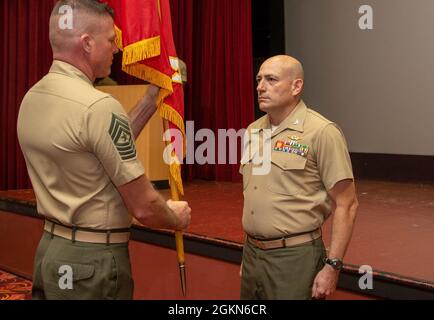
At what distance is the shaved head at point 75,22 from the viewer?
6.06ft

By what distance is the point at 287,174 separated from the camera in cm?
229

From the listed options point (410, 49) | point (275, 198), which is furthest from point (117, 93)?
point (275, 198)

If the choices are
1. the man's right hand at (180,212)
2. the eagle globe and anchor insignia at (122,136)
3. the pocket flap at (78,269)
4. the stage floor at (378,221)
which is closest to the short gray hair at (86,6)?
the eagle globe and anchor insignia at (122,136)

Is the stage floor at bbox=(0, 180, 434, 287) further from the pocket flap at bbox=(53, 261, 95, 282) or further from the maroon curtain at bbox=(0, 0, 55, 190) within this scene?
the pocket flap at bbox=(53, 261, 95, 282)

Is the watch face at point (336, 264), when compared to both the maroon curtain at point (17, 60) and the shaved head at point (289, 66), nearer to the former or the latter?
the shaved head at point (289, 66)

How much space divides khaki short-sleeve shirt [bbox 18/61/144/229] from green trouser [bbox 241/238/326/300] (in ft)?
1.98

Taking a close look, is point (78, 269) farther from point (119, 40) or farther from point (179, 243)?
point (119, 40)

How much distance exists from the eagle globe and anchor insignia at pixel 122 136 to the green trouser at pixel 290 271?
72 centimetres

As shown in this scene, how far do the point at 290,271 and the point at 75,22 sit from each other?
111cm

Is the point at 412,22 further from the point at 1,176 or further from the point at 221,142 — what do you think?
the point at 1,176

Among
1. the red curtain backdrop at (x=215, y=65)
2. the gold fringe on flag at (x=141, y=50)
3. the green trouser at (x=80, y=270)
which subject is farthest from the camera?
the red curtain backdrop at (x=215, y=65)

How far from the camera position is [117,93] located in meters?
5.33

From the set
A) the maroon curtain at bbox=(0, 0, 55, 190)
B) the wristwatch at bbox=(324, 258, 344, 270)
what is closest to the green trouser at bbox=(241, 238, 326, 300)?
the wristwatch at bbox=(324, 258, 344, 270)

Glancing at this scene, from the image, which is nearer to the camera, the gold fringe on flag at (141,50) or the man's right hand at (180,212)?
the man's right hand at (180,212)
